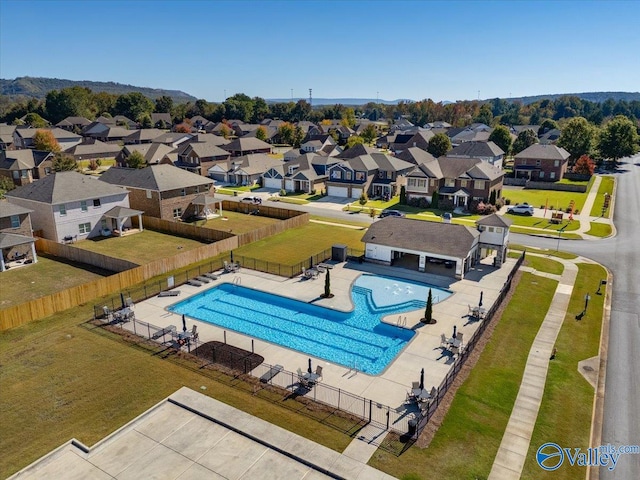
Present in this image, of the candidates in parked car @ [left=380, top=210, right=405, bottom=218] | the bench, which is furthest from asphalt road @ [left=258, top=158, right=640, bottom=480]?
the bench


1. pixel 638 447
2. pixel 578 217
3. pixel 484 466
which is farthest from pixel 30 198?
pixel 578 217

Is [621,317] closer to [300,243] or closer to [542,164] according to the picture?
[300,243]

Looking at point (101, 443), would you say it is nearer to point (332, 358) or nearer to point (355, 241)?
point (332, 358)

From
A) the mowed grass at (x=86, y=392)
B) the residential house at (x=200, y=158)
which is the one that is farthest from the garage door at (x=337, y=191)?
the mowed grass at (x=86, y=392)

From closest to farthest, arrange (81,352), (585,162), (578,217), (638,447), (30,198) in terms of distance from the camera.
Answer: (638,447) → (81,352) → (30,198) → (578,217) → (585,162)

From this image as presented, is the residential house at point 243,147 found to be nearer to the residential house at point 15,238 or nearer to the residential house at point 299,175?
the residential house at point 299,175

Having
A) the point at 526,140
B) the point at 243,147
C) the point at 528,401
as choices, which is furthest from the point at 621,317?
the point at 526,140
